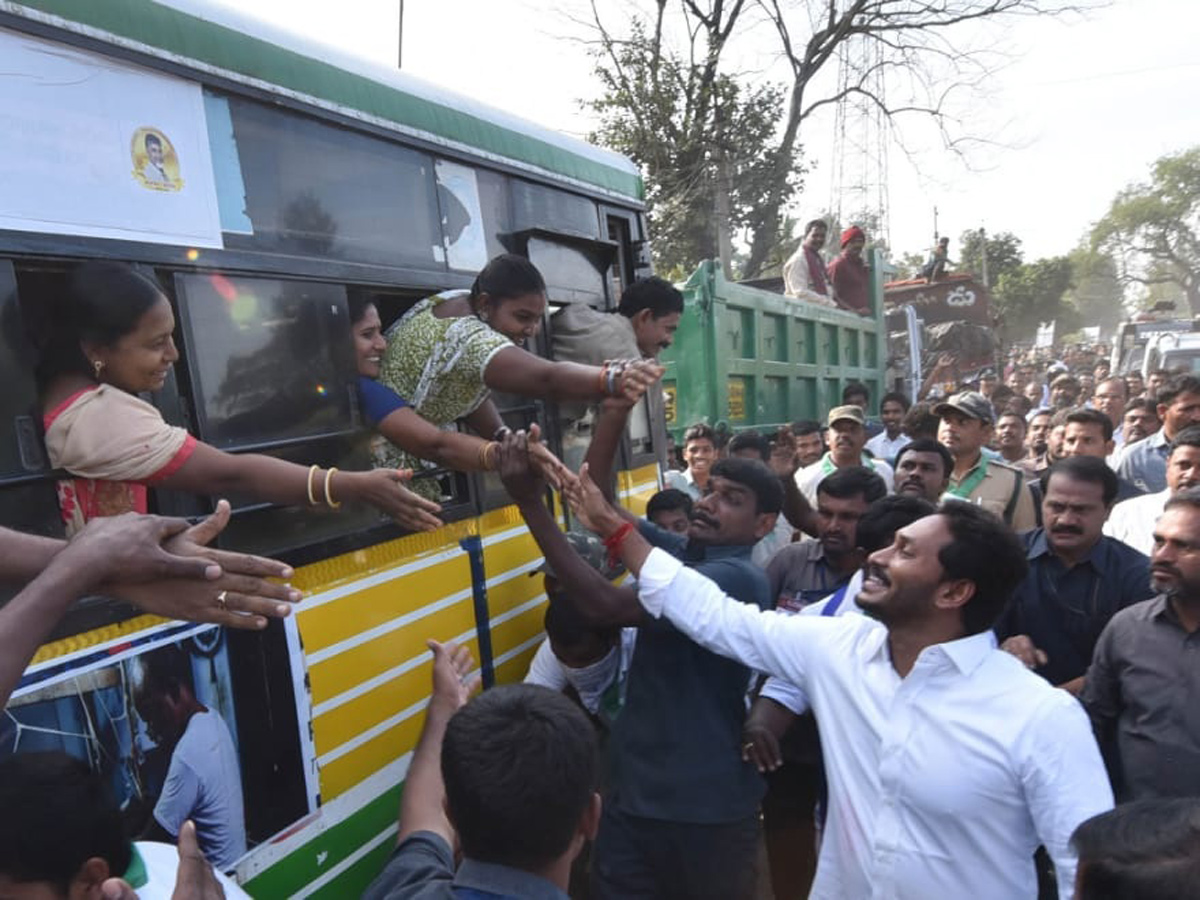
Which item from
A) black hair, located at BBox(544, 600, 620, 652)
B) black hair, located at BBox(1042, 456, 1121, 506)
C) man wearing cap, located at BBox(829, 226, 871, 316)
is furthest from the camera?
man wearing cap, located at BBox(829, 226, 871, 316)

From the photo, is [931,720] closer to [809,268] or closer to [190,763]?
[190,763]

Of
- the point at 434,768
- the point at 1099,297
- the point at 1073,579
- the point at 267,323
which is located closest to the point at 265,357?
the point at 267,323

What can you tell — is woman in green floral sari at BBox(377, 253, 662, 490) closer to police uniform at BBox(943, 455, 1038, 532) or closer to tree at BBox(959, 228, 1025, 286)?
police uniform at BBox(943, 455, 1038, 532)

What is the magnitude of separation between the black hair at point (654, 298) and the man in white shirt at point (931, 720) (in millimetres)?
1600

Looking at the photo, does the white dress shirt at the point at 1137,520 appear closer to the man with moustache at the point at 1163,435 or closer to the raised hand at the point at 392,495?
the man with moustache at the point at 1163,435

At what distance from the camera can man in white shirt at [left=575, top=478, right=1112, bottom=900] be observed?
5.36 ft

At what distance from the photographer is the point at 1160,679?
204cm

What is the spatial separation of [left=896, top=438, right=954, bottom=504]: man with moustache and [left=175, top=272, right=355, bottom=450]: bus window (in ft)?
8.03

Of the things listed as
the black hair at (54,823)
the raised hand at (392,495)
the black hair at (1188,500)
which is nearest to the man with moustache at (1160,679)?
the black hair at (1188,500)

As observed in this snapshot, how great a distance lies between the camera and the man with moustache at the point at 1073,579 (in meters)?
2.58

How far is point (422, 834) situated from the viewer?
1.39 meters

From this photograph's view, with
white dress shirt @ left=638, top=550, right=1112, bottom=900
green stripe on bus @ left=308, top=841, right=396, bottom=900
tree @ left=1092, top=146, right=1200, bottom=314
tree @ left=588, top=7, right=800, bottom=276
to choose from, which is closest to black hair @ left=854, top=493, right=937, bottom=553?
white dress shirt @ left=638, top=550, right=1112, bottom=900

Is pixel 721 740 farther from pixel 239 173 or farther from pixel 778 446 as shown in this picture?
pixel 778 446

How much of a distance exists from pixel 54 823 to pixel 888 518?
7.28ft
